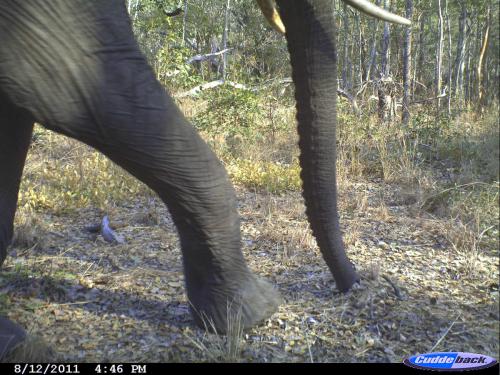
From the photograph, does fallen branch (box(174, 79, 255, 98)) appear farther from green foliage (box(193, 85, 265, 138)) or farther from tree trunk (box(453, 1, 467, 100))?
tree trunk (box(453, 1, 467, 100))

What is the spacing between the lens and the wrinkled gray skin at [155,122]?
5.20 feet

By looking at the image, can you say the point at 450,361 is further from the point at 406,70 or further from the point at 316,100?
the point at 406,70

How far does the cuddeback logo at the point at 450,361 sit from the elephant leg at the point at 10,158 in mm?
1732

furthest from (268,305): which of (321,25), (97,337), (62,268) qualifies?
(62,268)

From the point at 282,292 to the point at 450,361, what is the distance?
103 centimetres

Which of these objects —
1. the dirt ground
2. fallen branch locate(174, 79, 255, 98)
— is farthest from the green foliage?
the dirt ground

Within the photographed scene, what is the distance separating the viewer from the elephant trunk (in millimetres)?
1862

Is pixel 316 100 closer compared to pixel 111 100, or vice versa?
pixel 111 100

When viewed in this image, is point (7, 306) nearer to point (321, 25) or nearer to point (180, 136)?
point (180, 136)

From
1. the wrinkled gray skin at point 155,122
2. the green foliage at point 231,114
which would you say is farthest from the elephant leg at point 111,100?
the green foliage at point 231,114

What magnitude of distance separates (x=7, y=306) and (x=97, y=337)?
1.66ft

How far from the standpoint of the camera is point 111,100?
1635 millimetres

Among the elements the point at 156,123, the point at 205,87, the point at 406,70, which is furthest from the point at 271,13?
the point at 205,87

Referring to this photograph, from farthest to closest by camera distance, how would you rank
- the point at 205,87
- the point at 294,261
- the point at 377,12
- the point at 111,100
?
the point at 205,87 < the point at 294,261 < the point at 377,12 < the point at 111,100
